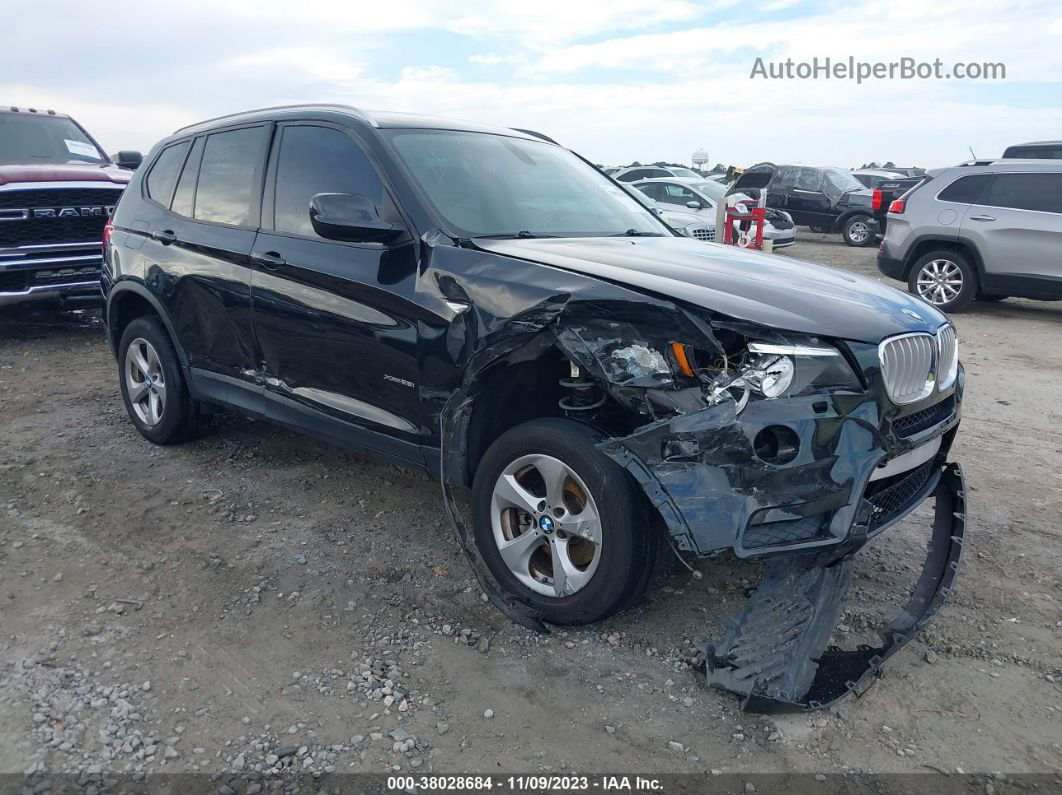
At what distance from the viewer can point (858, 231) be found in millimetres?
17781

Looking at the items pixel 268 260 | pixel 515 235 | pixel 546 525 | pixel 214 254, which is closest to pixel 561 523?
pixel 546 525

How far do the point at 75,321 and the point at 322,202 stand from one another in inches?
293

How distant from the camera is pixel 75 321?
9.25 m

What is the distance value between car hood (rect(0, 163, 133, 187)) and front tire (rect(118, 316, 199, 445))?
335 cm

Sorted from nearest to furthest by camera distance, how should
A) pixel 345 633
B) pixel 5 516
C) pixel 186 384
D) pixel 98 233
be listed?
pixel 345 633
pixel 5 516
pixel 186 384
pixel 98 233

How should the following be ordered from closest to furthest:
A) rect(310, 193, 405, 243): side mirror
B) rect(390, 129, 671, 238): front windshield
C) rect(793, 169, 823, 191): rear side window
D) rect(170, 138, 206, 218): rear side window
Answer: rect(310, 193, 405, 243): side mirror → rect(390, 129, 671, 238): front windshield → rect(170, 138, 206, 218): rear side window → rect(793, 169, 823, 191): rear side window

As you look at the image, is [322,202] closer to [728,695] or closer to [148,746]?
[148,746]

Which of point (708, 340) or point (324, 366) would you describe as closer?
point (708, 340)

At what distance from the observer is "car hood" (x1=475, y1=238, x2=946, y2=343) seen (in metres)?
2.59

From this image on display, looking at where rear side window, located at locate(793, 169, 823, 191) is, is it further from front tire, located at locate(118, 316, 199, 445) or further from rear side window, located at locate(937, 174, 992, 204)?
front tire, located at locate(118, 316, 199, 445)

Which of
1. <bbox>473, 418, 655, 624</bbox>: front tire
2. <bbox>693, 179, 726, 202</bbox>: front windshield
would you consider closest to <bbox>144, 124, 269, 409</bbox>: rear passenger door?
<bbox>473, 418, 655, 624</bbox>: front tire

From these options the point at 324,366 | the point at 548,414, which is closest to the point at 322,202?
the point at 324,366

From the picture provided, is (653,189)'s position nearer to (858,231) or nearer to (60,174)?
(858,231)

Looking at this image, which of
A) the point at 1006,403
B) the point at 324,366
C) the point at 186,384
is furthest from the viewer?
the point at 1006,403
